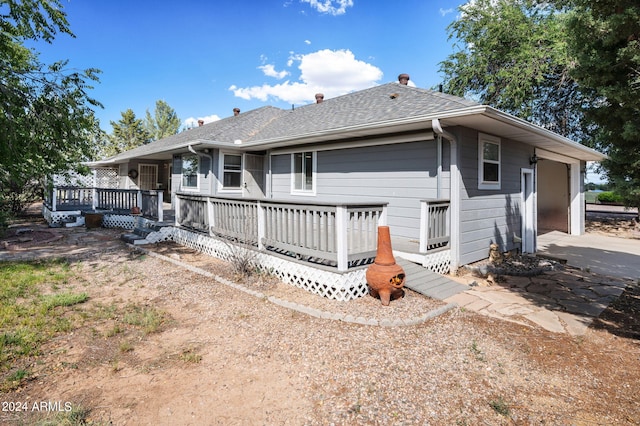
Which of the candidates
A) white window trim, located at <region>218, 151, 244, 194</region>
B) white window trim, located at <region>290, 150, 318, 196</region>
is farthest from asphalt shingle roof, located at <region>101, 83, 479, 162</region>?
white window trim, located at <region>290, 150, 318, 196</region>

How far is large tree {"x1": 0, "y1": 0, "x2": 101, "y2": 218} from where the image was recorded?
6629 mm

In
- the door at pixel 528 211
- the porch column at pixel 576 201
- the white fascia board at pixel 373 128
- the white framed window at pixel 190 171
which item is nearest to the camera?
the white fascia board at pixel 373 128

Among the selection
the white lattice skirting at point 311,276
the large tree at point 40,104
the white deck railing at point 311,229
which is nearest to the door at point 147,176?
the large tree at point 40,104

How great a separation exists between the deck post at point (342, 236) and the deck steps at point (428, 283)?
1194 millimetres

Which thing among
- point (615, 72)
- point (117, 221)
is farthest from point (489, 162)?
point (117, 221)

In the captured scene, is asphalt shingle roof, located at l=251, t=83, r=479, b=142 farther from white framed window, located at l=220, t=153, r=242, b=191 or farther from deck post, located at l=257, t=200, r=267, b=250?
deck post, located at l=257, t=200, r=267, b=250

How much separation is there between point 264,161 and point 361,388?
9.55 meters

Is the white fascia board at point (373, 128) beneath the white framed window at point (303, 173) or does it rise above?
above

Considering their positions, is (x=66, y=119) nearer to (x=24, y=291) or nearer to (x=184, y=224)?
(x=184, y=224)

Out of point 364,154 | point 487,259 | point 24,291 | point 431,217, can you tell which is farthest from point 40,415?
point 487,259

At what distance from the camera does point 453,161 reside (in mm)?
6031

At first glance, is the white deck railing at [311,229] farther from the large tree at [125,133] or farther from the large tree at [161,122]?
the large tree at [161,122]

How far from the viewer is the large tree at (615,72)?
332cm

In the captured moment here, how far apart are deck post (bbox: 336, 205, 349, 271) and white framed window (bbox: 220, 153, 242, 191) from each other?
23.1 ft
